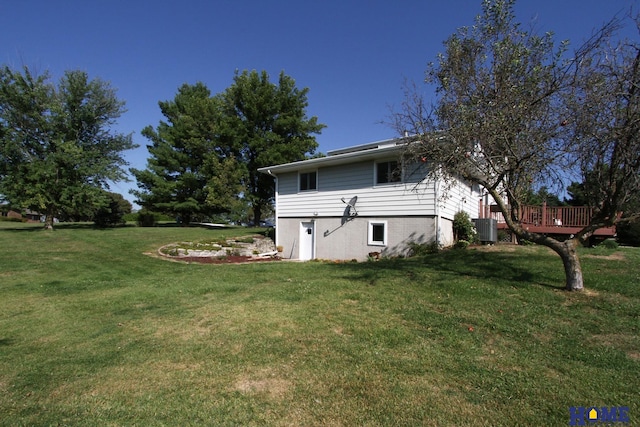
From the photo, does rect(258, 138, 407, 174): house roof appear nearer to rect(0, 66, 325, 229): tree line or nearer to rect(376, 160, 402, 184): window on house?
rect(376, 160, 402, 184): window on house

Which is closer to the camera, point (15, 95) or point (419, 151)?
point (419, 151)

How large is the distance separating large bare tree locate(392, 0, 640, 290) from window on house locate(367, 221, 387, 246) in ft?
20.8

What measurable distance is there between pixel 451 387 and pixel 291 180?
13.9 metres

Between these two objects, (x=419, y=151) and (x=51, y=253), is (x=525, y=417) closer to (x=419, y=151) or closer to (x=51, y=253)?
(x=419, y=151)

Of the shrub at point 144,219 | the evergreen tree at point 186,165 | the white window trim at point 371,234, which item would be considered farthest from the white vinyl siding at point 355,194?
the shrub at point 144,219

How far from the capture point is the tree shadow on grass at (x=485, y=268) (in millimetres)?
6992

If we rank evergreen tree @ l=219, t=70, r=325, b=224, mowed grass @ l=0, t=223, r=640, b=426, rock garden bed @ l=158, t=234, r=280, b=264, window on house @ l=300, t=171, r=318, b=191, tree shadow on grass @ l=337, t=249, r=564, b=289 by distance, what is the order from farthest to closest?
1. evergreen tree @ l=219, t=70, r=325, b=224
2. window on house @ l=300, t=171, r=318, b=191
3. rock garden bed @ l=158, t=234, r=280, b=264
4. tree shadow on grass @ l=337, t=249, r=564, b=289
5. mowed grass @ l=0, t=223, r=640, b=426

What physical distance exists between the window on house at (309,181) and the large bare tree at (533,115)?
890 cm

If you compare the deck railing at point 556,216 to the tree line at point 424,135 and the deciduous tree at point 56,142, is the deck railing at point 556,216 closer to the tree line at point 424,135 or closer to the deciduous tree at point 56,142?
the tree line at point 424,135

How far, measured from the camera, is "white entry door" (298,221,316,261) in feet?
50.9

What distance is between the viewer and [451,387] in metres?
3.20

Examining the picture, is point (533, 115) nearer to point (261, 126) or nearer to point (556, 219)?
point (556, 219)

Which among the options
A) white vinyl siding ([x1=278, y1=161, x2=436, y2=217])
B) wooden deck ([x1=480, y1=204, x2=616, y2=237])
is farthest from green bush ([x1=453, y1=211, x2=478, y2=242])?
wooden deck ([x1=480, y1=204, x2=616, y2=237])

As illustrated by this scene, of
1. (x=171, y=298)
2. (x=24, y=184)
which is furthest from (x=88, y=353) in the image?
(x=24, y=184)
